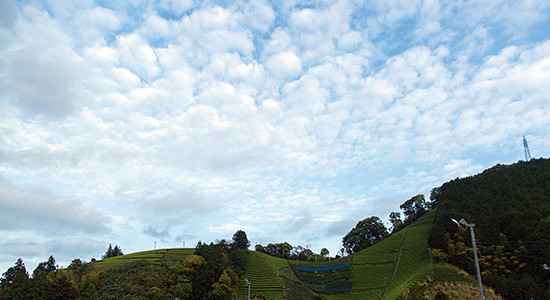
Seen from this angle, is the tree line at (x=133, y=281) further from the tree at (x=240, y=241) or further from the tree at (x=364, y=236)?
the tree at (x=364, y=236)

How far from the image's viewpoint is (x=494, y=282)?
53.8m

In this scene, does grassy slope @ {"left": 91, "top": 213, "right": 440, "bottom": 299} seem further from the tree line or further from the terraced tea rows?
the tree line

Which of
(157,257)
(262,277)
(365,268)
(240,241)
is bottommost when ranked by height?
(262,277)

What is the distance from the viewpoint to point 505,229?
64.2m

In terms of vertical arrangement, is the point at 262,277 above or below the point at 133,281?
below

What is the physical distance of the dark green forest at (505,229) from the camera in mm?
53844

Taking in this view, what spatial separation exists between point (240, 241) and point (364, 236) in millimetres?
43550

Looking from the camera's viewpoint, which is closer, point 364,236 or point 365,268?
point 365,268

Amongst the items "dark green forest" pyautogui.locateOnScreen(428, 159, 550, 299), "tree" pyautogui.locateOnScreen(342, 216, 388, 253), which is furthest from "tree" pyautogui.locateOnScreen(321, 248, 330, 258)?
Result: "dark green forest" pyautogui.locateOnScreen(428, 159, 550, 299)

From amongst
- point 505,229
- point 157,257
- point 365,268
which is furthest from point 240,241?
point 505,229

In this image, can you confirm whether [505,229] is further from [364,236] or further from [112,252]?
[112,252]

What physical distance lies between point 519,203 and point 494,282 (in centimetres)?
2646

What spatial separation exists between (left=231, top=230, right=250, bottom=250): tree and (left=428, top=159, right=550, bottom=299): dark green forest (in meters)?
47.9

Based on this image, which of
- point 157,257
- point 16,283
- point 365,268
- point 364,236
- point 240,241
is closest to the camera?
point 16,283
